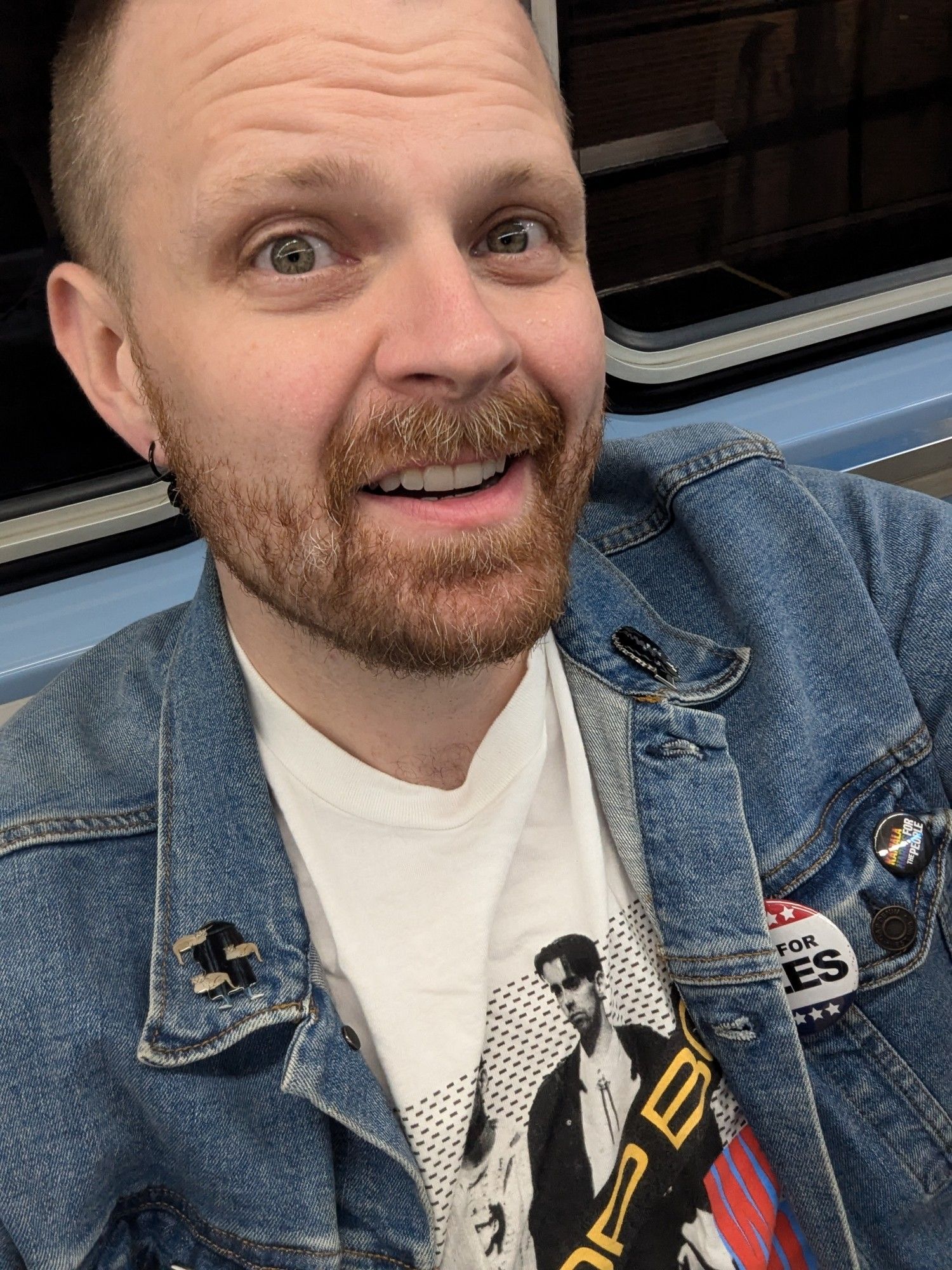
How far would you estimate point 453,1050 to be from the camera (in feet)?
3.55

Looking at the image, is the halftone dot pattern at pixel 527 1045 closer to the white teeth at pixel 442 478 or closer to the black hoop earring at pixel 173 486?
the white teeth at pixel 442 478

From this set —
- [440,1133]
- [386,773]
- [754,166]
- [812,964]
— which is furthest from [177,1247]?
[754,166]

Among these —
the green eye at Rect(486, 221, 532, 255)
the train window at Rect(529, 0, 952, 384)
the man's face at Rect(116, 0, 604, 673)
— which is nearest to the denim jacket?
the man's face at Rect(116, 0, 604, 673)

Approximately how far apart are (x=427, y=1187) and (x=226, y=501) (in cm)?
69

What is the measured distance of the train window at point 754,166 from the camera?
7.21 feet

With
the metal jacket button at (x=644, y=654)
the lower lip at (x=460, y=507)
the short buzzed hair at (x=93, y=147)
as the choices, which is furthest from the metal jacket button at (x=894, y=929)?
the short buzzed hair at (x=93, y=147)

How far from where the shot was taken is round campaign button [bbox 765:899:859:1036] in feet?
4.02

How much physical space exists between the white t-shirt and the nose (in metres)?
0.38

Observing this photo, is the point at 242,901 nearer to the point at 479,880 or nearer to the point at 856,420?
the point at 479,880

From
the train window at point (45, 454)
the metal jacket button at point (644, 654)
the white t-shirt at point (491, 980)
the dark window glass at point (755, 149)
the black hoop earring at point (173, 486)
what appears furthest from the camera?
the dark window glass at point (755, 149)

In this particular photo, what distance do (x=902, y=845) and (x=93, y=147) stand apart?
1.16m

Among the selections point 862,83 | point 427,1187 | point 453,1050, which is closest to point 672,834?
point 453,1050

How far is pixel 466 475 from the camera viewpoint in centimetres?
106

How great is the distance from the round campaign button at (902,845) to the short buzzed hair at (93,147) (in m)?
0.85
